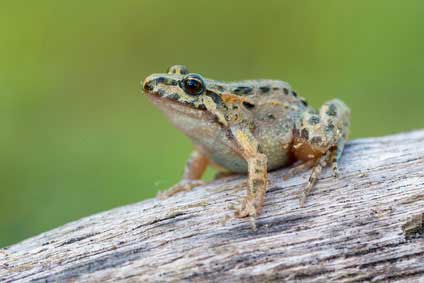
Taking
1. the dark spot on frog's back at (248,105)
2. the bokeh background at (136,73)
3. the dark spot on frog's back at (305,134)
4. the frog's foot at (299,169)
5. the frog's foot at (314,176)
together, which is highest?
the bokeh background at (136,73)

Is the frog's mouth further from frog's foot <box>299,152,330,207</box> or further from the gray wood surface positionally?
frog's foot <box>299,152,330,207</box>

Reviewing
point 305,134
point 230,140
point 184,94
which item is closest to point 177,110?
point 184,94

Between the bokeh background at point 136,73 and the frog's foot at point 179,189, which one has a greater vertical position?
the bokeh background at point 136,73

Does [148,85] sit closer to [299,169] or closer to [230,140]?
[230,140]

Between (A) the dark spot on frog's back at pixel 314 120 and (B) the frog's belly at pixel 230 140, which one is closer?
(B) the frog's belly at pixel 230 140

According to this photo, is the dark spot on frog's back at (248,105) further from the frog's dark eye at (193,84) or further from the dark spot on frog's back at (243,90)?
the frog's dark eye at (193,84)

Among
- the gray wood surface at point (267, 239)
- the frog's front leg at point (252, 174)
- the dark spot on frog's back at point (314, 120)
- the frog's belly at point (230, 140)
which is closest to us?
the gray wood surface at point (267, 239)

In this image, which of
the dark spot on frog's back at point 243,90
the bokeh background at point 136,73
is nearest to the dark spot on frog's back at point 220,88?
the dark spot on frog's back at point 243,90

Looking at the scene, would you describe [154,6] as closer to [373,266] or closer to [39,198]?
[39,198]
